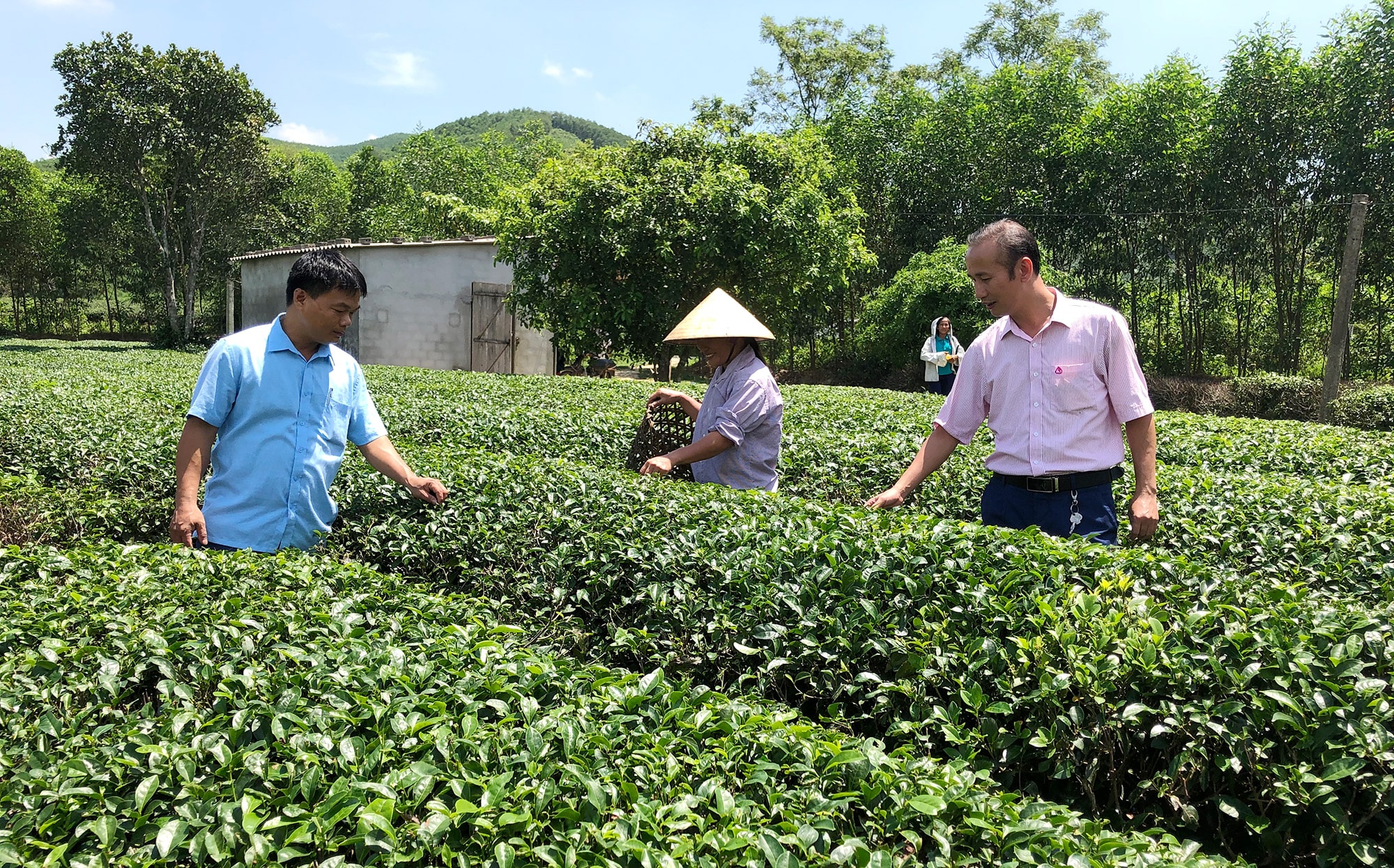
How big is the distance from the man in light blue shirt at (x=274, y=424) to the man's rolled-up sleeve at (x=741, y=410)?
169 centimetres

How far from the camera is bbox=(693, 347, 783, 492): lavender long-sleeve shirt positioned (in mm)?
4312

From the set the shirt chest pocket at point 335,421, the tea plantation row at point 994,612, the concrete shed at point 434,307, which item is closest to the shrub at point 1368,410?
the tea plantation row at point 994,612

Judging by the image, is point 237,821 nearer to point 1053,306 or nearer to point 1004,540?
point 1004,540

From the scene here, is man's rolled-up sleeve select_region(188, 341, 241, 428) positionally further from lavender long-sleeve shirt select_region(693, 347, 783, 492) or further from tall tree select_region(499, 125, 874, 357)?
tall tree select_region(499, 125, 874, 357)

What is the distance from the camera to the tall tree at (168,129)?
1091 inches

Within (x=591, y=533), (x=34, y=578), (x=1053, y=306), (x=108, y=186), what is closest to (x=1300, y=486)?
(x=1053, y=306)

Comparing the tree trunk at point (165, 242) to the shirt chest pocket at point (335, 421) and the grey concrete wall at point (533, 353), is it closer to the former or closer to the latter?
the grey concrete wall at point (533, 353)

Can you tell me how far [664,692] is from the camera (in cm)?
228

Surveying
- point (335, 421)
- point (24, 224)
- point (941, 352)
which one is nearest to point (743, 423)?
point (335, 421)

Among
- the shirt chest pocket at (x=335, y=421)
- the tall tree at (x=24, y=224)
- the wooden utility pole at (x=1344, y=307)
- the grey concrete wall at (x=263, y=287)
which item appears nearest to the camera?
the shirt chest pocket at (x=335, y=421)

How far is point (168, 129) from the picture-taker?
28.5 m

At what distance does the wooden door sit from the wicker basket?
741 inches

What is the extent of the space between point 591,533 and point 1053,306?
2.02m

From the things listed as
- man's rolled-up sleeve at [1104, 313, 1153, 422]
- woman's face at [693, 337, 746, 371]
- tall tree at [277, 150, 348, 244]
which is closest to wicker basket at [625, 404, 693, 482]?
woman's face at [693, 337, 746, 371]
